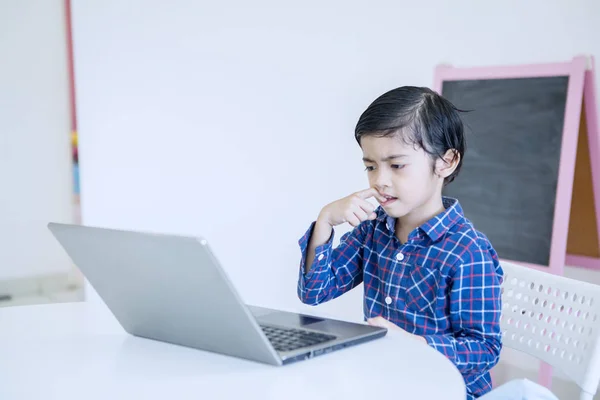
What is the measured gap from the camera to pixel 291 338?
0.83m

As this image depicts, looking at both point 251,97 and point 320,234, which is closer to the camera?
point 320,234

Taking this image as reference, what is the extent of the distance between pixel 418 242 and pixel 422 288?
0.29 ft

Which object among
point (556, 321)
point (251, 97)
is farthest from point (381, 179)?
point (251, 97)

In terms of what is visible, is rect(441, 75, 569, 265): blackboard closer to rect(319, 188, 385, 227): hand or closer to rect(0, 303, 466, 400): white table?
rect(319, 188, 385, 227): hand

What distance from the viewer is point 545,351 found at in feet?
3.77

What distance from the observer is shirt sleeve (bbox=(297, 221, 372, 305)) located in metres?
1.25

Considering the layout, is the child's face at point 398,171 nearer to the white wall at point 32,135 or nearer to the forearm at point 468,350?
the forearm at point 468,350

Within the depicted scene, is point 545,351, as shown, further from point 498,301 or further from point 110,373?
point 110,373

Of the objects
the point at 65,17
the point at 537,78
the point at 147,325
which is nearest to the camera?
the point at 147,325

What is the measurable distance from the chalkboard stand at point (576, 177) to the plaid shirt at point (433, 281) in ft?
2.39

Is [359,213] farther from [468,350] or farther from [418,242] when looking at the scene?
[468,350]

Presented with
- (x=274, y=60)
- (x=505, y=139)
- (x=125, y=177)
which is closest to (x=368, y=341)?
(x=505, y=139)

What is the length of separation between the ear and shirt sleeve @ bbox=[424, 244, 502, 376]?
186 millimetres

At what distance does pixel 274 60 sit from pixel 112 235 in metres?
1.86
